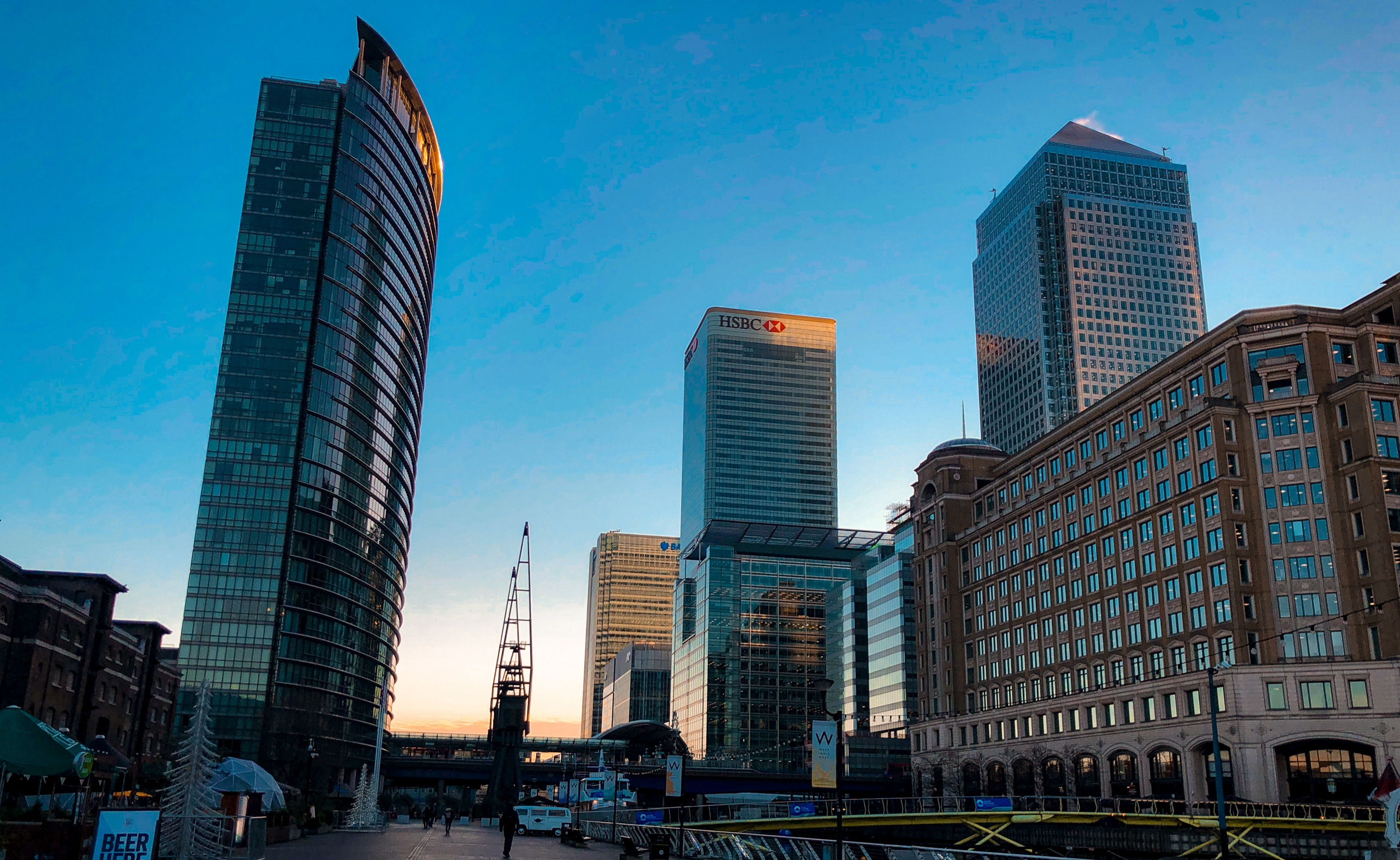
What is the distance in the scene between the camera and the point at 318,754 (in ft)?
463

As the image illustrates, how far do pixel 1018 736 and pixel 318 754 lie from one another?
85.3m

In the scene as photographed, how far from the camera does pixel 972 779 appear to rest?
118 meters

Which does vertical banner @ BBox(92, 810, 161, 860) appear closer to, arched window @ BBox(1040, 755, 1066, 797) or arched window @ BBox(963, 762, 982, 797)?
arched window @ BBox(1040, 755, 1066, 797)

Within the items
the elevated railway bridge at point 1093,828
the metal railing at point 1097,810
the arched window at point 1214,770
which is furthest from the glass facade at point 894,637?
the elevated railway bridge at point 1093,828

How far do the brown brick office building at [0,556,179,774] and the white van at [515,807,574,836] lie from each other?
81.5ft

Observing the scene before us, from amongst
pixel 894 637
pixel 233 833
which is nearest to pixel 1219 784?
pixel 233 833

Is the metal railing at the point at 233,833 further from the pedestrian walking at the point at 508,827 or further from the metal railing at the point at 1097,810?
the metal railing at the point at 1097,810

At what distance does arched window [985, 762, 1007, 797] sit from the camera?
364 feet

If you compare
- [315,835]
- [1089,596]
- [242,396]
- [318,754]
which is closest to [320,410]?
[242,396]

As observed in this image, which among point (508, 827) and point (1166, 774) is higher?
point (1166, 774)

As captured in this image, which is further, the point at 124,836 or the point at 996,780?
the point at 996,780

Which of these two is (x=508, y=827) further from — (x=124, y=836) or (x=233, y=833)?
(x=124, y=836)

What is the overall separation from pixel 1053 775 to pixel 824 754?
251ft

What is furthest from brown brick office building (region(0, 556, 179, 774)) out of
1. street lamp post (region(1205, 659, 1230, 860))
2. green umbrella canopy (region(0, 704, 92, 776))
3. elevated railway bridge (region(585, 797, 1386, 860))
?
street lamp post (region(1205, 659, 1230, 860))
